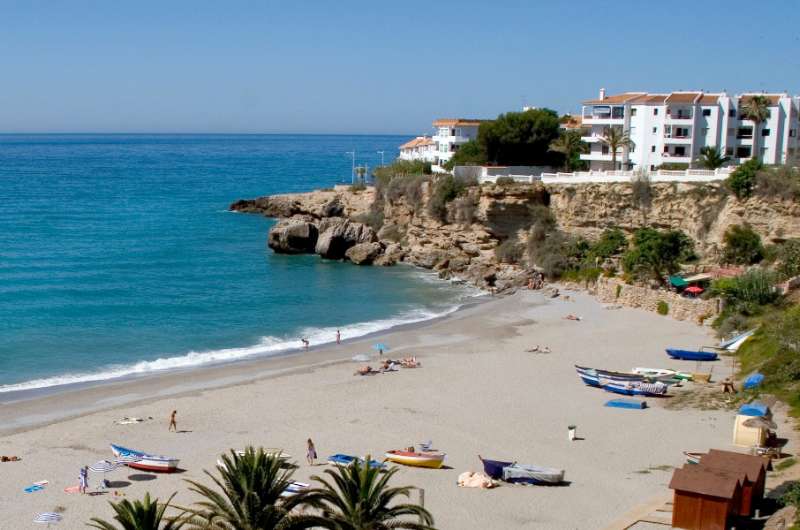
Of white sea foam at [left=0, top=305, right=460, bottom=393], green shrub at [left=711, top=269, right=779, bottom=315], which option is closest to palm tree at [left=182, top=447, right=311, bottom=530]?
white sea foam at [left=0, top=305, right=460, bottom=393]

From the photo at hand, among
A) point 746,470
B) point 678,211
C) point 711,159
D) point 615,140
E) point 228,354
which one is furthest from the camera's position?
point 615,140

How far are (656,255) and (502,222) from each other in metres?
15.3

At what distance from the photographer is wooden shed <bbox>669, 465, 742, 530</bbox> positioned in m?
18.0

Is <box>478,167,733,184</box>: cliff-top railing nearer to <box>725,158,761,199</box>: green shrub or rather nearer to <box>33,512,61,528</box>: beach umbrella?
<box>725,158,761,199</box>: green shrub

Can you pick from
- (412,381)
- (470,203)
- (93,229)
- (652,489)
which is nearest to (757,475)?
(652,489)

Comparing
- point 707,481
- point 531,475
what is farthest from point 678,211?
point 707,481

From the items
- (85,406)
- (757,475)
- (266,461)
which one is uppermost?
(266,461)

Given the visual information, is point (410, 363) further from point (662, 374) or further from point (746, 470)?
point (746, 470)

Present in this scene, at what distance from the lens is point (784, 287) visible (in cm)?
3872

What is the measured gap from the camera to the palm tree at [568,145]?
198 feet

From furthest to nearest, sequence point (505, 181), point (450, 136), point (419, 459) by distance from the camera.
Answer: point (450, 136) < point (505, 181) < point (419, 459)

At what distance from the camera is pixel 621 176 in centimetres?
5419

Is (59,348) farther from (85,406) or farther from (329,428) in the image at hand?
(329,428)

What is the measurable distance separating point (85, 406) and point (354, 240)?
34696 millimetres
